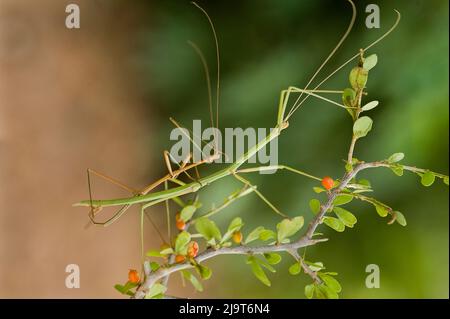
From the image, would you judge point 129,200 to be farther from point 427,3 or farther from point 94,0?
point 427,3

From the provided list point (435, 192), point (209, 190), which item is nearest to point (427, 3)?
point (435, 192)

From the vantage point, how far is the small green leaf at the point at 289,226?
34 centimetres

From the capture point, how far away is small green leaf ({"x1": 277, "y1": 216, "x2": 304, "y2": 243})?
13.5 inches

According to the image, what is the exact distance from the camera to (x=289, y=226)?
0.35 meters

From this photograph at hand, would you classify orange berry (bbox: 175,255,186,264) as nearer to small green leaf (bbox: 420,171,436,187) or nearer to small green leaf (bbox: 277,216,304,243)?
small green leaf (bbox: 277,216,304,243)

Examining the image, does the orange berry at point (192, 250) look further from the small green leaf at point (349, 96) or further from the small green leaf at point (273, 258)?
the small green leaf at point (349, 96)

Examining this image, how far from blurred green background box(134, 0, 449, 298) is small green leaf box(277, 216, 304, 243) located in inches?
15.8

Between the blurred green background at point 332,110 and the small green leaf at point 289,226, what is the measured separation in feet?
1.32

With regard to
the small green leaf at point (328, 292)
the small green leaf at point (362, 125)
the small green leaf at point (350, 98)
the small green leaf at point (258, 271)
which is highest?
the small green leaf at point (350, 98)

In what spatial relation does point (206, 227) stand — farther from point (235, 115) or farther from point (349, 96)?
point (235, 115)

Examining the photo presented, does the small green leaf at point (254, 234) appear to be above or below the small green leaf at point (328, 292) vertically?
above

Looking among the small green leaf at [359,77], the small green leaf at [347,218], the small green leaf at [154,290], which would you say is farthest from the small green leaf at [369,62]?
the small green leaf at [154,290]

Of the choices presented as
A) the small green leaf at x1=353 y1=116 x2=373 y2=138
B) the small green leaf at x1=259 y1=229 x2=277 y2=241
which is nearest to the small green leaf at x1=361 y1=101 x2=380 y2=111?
the small green leaf at x1=353 y1=116 x2=373 y2=138
